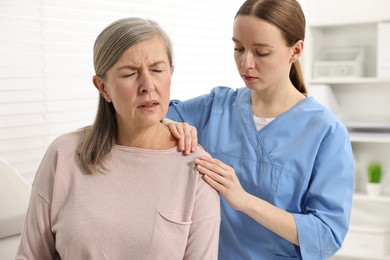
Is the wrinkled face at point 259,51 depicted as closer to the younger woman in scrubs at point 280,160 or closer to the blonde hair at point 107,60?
the younger woman in scrubs at point 280,160

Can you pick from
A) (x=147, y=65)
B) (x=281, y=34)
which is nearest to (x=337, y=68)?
(x=281, y=34)

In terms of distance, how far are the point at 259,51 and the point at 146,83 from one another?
36 centimetres

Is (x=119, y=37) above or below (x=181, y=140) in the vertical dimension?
above

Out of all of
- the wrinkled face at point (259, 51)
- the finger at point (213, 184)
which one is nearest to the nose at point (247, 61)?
the wrinkled face at point (259, 51)

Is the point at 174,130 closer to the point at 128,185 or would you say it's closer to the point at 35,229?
the point at 128,185

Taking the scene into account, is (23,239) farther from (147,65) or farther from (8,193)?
(147,65)

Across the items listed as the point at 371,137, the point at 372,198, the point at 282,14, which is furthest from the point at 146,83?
the point at 372,198

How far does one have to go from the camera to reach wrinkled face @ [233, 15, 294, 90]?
157cm

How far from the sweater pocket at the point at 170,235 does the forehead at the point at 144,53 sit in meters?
0.34

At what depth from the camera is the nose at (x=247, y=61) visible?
157cm

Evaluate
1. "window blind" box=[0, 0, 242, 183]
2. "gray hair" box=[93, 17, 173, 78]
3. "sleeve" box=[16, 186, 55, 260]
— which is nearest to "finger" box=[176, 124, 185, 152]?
"gray hair" box=[93, 17, 173, 78]

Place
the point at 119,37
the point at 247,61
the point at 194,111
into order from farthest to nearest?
the point at 194,111
the point at 247,61
the point at 119,37

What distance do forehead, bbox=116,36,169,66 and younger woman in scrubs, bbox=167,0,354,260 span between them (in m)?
0.20

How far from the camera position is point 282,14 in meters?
1.59
